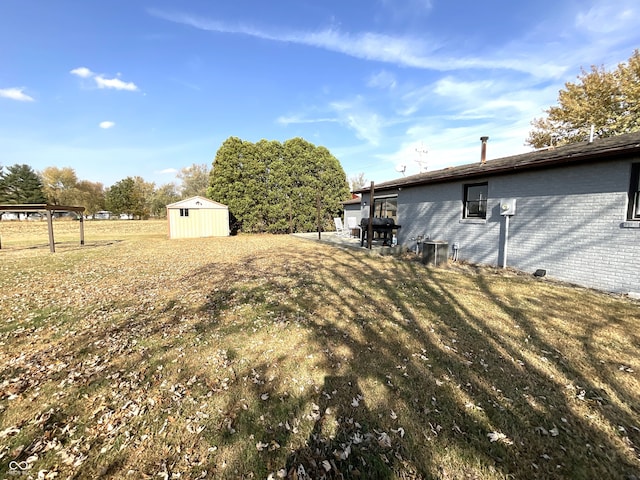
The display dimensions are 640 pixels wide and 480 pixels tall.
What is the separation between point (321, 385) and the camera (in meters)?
2.84

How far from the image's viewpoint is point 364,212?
55.9ft

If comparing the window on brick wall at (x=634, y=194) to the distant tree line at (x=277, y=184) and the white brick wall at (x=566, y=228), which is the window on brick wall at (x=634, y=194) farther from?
the distant tree line at (x=277, y=184)

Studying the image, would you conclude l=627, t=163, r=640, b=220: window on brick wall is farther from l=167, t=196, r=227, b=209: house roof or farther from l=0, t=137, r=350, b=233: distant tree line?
l=167, t=196, r=227, b=209: house roof

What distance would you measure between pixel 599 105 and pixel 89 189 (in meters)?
71.2

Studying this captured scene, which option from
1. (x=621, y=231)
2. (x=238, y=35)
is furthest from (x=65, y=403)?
(x=238, y=35)

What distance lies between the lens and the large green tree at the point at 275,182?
861 inches

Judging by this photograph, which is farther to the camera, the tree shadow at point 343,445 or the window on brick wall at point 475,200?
the window on brick wall at point 475,200

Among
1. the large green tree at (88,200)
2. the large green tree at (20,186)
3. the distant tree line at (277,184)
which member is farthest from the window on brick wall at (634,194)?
the large green tree at (20,186)

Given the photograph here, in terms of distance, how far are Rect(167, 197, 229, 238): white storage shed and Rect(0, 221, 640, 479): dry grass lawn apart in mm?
14858

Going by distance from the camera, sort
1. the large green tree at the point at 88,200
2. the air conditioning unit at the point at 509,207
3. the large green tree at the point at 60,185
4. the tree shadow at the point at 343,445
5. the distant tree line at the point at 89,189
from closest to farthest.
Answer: the tree shadow at the point at 343,445 → the air conditioning unit at the point at 509,207 → the distant tree line at the point at 89,189 → the large green tree at the point at 60,185 → the large green tree at the point at 88,200

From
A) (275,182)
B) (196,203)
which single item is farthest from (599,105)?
(196,203)

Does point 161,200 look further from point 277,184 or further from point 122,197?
point 277,184

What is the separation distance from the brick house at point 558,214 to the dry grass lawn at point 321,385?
1.16 m

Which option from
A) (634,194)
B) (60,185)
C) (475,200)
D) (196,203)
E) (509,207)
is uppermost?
(60,185)
